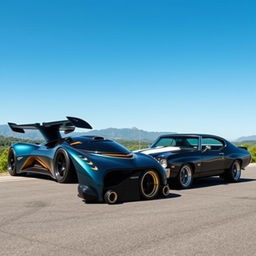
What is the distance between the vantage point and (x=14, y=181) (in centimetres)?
1092

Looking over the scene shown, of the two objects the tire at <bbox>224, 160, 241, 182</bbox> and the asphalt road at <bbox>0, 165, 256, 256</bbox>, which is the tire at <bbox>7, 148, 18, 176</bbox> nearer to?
the asphalt road at <bbox>0, 165, 256, 256</bbox>

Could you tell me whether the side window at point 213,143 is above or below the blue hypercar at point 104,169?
above

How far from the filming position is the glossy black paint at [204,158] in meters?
9.62

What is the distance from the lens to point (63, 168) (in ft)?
32.7

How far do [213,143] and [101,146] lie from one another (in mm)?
4393

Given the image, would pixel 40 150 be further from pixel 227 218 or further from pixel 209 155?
pixel 227 218

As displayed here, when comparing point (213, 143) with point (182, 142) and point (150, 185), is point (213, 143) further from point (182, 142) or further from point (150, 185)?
point (150, 185)

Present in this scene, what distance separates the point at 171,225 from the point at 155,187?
2548 millimetres

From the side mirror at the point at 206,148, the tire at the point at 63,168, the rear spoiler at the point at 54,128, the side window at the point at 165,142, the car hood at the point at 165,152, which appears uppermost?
the rear spoiler at the point at 54,128

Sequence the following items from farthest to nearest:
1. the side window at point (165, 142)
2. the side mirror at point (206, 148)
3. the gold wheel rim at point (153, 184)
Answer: the side window at point (165, 142)
the side mirror at point (206, 148)
the gold wheel rim at point (153, 184)

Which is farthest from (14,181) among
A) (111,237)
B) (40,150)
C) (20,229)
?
(111,237)

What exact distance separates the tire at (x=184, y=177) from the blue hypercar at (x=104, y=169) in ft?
4.82

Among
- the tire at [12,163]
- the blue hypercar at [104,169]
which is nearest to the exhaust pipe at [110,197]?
the blue hypercar at [104,169]

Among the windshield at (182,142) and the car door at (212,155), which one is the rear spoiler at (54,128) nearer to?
the windshield at (182,142)
